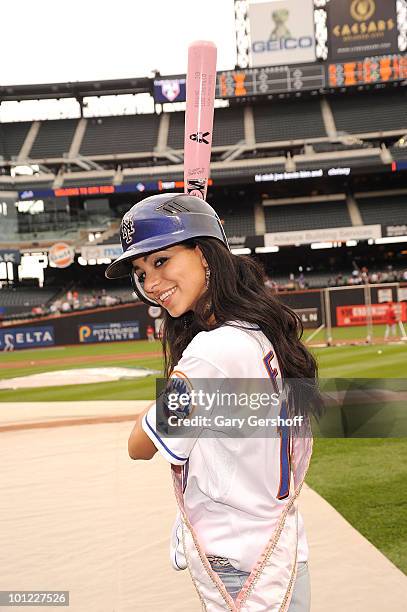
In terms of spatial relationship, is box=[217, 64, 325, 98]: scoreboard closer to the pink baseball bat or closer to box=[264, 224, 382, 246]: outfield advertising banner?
box=[264, 224, 382, 246]: outfield advertising banner

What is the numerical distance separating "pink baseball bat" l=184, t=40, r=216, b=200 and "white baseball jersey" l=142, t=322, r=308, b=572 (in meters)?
1.43

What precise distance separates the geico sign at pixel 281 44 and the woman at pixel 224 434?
159ft

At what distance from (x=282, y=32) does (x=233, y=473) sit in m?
49.6

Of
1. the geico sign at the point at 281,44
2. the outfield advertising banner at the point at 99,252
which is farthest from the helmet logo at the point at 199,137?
the geico sign at the point at 281,44

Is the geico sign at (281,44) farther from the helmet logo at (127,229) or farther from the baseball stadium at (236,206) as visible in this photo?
the helmet logo at (127,229)

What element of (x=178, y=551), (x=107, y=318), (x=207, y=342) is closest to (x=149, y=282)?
(x=207, y=342)

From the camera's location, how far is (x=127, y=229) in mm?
1796

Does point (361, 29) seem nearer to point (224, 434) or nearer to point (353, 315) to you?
point (353, 315)

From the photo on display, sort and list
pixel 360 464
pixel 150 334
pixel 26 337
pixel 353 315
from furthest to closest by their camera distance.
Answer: pixel 353 315
pixel 26 337
pixel 150 334
pixel 360 464

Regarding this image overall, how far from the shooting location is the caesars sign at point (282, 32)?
1811 inches

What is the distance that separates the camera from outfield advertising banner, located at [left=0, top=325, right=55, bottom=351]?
30.1 m

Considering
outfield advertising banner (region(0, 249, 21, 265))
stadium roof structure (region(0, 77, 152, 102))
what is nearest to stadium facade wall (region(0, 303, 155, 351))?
outfield advertising banner (region(0, 249, 21, 265))

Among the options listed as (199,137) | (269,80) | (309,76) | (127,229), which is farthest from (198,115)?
(309,76)

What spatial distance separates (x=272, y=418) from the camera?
5.45 ft
